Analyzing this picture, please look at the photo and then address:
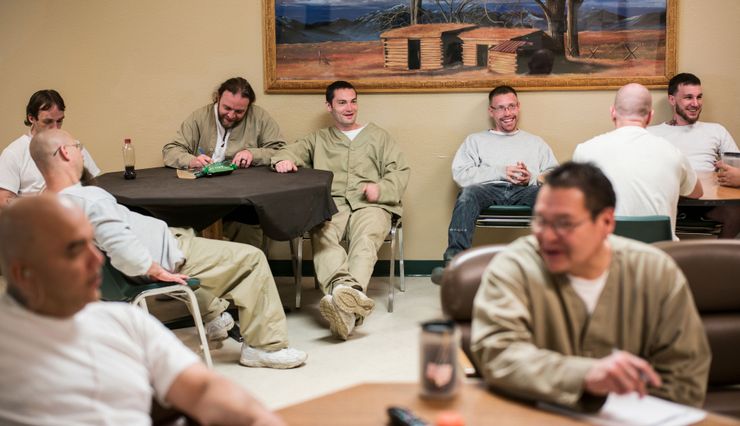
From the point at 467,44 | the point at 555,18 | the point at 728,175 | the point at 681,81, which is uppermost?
the point at 555,18

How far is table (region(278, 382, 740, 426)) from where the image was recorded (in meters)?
1.67

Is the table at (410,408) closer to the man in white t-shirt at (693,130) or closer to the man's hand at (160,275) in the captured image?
the man's hand at (160,275)

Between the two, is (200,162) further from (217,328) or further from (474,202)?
(474,202)

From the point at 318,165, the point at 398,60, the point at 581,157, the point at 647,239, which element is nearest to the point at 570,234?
the point at 647,239

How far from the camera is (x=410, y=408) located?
172cm

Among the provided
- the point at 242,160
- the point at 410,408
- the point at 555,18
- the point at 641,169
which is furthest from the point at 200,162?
the point at 410,408

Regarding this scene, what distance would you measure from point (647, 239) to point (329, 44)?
2941 millimetres

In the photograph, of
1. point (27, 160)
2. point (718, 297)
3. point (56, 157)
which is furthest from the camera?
point (27, 160)

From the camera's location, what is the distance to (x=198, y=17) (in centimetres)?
586

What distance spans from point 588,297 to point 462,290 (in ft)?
1.13

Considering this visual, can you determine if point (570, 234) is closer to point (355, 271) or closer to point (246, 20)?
point (355, 271)

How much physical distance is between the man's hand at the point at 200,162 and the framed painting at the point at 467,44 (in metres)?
0.85

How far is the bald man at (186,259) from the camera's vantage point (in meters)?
3.45

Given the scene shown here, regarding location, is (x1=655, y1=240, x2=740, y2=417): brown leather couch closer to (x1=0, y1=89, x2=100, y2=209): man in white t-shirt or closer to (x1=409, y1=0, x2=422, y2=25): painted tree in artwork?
(x1=0, y1=89, x2=100, y2=209): man in white t-shirt
